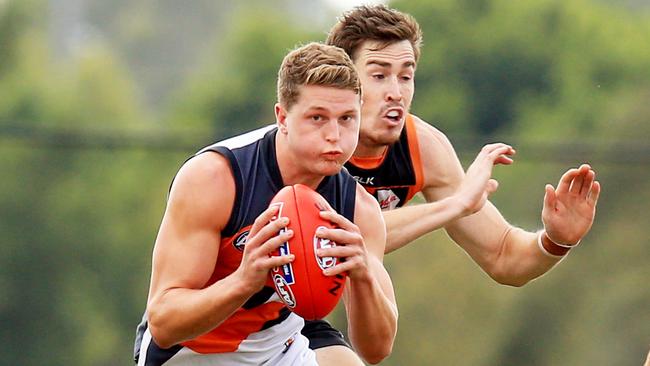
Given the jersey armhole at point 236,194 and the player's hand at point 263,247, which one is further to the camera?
the jersey armhole at point 236,194

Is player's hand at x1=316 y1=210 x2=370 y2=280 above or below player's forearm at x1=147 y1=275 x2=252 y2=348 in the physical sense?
above

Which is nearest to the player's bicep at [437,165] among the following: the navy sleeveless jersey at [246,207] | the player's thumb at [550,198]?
the player's thumb at [550,198]

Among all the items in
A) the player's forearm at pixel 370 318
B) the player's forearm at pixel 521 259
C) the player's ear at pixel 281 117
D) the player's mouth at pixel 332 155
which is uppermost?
the player's ear at pixel 281 117

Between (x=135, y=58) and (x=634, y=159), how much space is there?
3569cm

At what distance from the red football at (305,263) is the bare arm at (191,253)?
0.23m

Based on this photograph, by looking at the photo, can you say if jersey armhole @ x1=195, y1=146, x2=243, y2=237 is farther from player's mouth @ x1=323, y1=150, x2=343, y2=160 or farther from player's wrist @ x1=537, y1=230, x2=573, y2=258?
player's wrist @ x1=537, y1=230, x2=573, y2=258

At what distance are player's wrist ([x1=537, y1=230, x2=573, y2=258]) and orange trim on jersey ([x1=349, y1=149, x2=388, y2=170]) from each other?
0.78m

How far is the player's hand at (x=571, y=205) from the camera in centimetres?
651

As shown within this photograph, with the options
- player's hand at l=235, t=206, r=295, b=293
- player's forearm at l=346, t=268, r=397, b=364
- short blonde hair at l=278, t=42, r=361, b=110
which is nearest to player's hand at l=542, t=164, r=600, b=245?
player's forearm at l=346, t=268, r=397, b=364

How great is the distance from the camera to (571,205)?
6.60m

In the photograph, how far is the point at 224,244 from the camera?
5598 mm

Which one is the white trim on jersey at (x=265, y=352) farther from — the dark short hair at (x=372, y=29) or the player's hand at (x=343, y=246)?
the dark short hair at (x=372, y=29)

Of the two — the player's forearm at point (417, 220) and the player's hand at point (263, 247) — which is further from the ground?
the player's hand at point (263, 247)

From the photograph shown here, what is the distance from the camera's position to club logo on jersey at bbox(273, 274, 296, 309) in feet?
17.1
